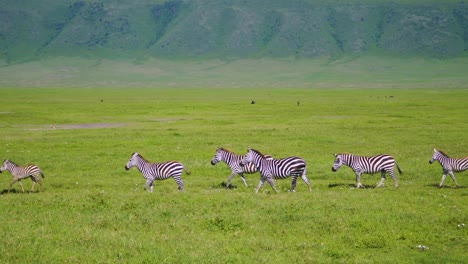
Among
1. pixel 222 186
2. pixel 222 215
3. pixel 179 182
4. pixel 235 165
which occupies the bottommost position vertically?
pixel 222 215

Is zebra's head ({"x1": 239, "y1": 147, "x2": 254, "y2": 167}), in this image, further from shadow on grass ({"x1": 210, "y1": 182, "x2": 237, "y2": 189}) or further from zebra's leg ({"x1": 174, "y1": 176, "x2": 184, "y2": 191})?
zebra's leg ({"x1": 174, "y1": 176, "x2": 184, "y2": 191})

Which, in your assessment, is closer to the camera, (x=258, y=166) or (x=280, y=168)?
(x=280, y=168)

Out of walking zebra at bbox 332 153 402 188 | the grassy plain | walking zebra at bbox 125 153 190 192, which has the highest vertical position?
walking zebra at bbox 332 153 402 188

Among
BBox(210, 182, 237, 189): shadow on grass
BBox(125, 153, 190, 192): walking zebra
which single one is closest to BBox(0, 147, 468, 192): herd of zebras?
BBox(125, 153, 190, 192): walking zebra

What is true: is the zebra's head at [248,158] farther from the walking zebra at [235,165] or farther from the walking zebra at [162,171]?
the walking zebra at [162,171]

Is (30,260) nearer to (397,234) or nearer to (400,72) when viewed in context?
(397,234)

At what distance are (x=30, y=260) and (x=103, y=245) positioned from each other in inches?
68.0

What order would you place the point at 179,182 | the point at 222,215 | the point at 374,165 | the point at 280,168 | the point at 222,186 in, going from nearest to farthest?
the point at 222,215 → the point at 280,168 → the point at 179,182 → the point at 374,165 → the point at 222,186

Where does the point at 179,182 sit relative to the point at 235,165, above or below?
below

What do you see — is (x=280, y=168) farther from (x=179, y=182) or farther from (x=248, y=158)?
(x=179, y=182)

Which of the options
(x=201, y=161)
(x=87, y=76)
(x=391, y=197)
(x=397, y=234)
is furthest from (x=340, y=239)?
(x=87, y=76)

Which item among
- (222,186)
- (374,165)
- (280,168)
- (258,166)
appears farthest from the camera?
(222,186)

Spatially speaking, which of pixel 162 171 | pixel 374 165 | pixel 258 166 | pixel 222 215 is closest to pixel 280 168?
pixel 258 166

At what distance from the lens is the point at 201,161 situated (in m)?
28.4
